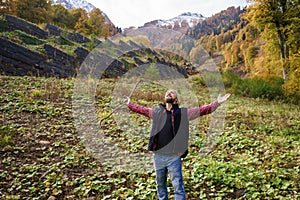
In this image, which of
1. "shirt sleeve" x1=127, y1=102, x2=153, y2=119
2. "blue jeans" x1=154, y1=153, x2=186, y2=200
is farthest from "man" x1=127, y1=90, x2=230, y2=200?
"shirt sleeve" x1=127, y1=102, x2=153, y2=119

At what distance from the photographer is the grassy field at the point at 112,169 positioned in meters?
4.42

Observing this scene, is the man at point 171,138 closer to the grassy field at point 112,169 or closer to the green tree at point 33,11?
the grassy field at point 112,169

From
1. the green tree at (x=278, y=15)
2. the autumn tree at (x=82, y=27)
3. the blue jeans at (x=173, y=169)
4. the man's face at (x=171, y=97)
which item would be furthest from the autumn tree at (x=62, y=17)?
the blue jeans at (x=173, y=169)

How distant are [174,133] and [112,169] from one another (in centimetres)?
252

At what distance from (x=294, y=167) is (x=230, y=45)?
80.0 meters

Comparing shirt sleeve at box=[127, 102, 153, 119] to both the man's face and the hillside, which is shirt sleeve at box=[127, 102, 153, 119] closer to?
the man's face

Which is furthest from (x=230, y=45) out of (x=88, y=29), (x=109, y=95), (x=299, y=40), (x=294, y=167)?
(x=294, y=167)

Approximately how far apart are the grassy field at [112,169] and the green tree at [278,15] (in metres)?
8.88

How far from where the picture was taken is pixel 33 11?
28.6 meters

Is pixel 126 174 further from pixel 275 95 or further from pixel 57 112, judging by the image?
pixel 275 95

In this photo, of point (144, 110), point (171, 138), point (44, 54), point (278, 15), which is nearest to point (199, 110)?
point (171, 138)

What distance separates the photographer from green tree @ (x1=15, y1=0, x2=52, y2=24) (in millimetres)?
27516

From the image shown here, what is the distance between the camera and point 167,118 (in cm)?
343

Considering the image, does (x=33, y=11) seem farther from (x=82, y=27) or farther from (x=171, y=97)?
(x=171, y=97)
